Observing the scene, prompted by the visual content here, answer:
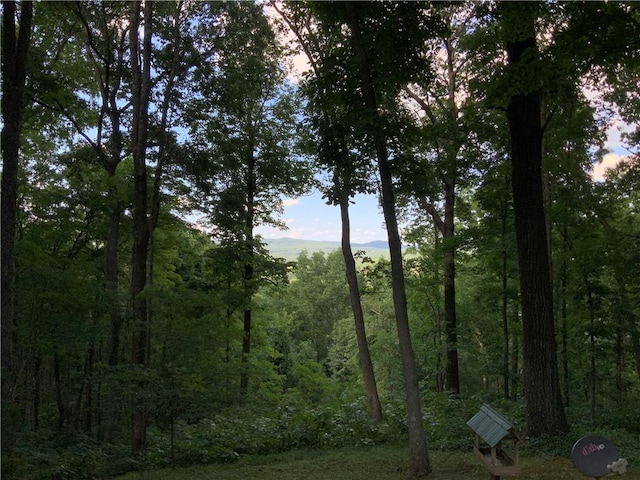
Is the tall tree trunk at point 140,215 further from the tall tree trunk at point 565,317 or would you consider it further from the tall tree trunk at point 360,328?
the tall tree trunk at point 565,317

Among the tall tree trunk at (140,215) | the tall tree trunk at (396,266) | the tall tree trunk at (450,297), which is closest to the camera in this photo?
the tall tree trunk at (396,266)

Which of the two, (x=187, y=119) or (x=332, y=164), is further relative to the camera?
(x=187, y=119)

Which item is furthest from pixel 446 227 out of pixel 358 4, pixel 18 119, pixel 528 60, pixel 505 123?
pixel 18 119

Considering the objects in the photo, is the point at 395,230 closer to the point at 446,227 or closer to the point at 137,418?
the point at 137,418

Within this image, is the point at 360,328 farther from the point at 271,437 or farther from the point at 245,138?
the point at 245,138

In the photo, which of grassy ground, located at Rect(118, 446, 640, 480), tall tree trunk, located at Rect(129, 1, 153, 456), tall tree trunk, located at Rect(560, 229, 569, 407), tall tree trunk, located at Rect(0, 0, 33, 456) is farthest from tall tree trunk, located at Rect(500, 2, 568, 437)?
tall tree trunk, located at Rect(0, 0, 33, 456)

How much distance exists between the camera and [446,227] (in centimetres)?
1404

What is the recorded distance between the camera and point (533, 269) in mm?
7785

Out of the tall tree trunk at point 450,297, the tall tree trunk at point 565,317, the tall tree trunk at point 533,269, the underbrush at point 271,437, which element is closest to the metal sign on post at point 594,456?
the underbrush at point 271,437

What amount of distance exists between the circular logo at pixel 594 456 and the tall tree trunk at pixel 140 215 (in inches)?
283

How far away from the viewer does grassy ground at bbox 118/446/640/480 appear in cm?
626

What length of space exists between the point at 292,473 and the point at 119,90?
1093 centimetres

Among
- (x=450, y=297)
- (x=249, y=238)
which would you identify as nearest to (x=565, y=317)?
(x=450, y=297)

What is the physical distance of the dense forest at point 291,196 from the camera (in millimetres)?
7078
